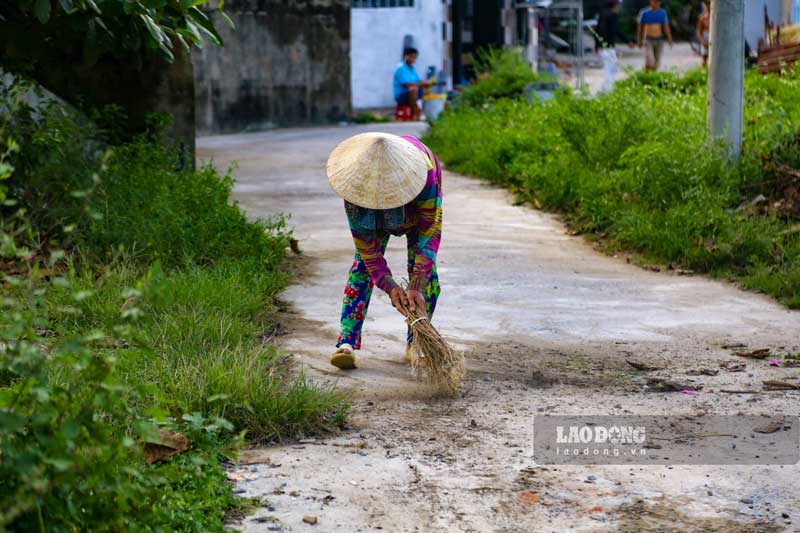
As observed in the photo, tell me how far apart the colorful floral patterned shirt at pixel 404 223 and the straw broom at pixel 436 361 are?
259 mm

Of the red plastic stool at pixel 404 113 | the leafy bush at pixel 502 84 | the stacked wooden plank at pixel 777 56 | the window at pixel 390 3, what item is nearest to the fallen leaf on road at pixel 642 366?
the stacked wooden plank at pixel 777 56

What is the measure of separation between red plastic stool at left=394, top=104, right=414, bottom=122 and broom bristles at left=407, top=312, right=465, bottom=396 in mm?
15985

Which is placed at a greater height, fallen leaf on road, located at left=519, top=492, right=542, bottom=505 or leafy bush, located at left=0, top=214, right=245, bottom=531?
leafy bush, located at left=0, top=214, right=245, bottom=531

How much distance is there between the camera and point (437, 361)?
503cm

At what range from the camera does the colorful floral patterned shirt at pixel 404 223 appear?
17.1 ft

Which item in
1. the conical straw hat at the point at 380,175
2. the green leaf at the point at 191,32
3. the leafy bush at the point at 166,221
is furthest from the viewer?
the leafy bush at the point at 166,221

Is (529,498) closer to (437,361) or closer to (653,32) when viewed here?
(437,361)

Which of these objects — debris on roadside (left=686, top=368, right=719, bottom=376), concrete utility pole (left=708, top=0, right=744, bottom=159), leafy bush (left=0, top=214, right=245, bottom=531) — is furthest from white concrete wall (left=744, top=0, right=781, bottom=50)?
leafy bush (left=0, top=214, right=245, bottom=531)

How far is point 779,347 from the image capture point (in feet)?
19.4

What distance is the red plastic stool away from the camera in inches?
819

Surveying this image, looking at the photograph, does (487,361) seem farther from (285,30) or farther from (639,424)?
(285,30)

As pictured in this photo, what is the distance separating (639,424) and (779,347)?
166 centimetres

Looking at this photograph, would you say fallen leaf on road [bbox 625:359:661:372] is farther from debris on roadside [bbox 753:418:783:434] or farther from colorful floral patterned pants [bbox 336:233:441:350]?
colorful floral patterned pants [bbox 336:233:441:350]

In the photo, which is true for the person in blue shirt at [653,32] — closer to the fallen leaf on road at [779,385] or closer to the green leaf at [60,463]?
the fallen leaf on road at [779,385]
